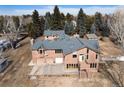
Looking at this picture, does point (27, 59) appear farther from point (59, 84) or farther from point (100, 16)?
point (100, 16)

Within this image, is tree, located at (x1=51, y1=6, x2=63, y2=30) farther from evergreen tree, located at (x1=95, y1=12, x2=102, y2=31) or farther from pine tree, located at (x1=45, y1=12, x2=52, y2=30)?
evergreen tree, located at (x1=95, y1=12, x2=102, y2=31)

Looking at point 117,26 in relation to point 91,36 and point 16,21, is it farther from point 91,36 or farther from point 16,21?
point 16,21

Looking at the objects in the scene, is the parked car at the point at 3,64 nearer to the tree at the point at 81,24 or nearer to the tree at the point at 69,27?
the tree at the point at 69,27

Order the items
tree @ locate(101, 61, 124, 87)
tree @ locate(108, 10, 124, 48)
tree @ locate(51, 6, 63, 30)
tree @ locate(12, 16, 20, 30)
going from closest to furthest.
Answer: tree @ locate(101, 61, 124, 87) < tree @ locate(108, 10, 124, 48) < tree @ locate(51, 6, 63, 30) < tree @ locate(12, 16, 20, 30)

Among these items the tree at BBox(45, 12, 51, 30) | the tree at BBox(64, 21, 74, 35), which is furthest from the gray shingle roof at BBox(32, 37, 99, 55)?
the tree at BBox(45, 12, 51, 30)

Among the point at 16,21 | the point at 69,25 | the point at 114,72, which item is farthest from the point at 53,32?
the point at 114,72
